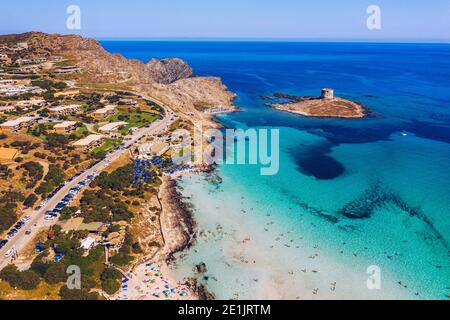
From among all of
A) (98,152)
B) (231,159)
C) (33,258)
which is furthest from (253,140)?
(33,258)

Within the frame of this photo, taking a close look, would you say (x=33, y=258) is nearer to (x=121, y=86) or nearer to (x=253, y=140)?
(x=253, y=140)

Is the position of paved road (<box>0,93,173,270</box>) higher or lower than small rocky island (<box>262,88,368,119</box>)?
lower

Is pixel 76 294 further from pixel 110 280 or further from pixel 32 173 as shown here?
pixel 32 173

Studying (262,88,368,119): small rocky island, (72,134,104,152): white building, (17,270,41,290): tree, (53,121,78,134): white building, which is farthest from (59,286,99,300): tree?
(262,88,368,119): small rocky island

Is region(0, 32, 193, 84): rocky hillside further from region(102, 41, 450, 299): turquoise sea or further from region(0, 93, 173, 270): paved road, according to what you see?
region(102, 41, 450, 299): turquoise sea

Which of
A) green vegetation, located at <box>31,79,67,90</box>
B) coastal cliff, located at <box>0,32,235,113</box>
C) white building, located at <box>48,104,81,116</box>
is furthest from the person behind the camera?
coastal cliff, located at <box>0,32,235,113</box>

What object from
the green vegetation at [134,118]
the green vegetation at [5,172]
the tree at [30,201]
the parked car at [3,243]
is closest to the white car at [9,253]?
the parked car at [3,243]
